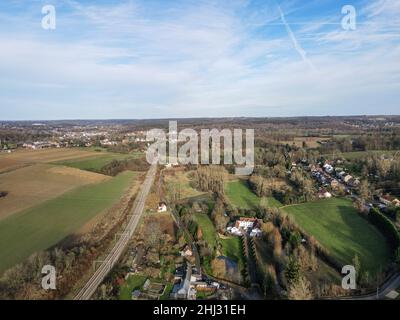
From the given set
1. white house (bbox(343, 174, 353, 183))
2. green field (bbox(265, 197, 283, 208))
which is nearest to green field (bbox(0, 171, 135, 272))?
green field (bbox(265, 197, 283, 208))

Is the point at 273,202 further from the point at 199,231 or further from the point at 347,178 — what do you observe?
the point at 347,178

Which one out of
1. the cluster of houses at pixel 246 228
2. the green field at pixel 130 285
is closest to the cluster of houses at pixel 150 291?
the green field at pixel 130 285

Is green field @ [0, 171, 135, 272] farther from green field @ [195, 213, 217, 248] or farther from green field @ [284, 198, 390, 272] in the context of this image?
green field @ [284, 198, 390, 272]

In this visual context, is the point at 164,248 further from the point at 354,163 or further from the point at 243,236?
the point at 354,163

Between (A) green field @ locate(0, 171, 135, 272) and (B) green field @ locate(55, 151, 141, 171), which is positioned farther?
(B) green field @ locate(55, 151, 141, 171)

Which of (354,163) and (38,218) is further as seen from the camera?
(354,163)
